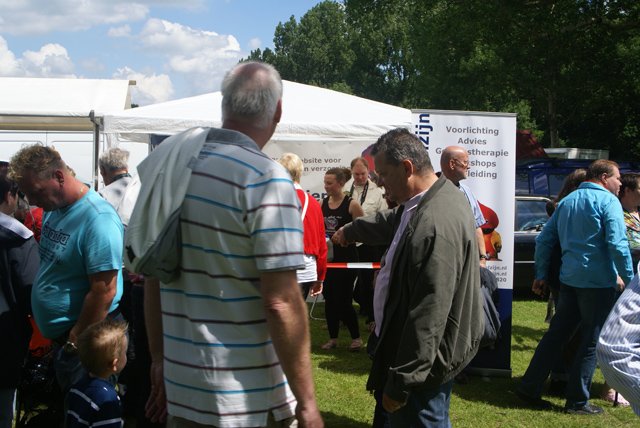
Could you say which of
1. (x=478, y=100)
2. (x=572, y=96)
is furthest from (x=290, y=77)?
(x=572, y=96)

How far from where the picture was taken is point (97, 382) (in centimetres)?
328

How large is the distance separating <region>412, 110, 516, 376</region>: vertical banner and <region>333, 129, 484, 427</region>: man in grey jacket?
10.6 ft

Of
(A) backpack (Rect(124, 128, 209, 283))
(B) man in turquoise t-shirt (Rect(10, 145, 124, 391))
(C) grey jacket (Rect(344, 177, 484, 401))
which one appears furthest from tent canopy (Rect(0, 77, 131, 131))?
(A) backpack (Rect(124, 128, 209, 283))

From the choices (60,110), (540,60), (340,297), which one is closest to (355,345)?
(340,297)

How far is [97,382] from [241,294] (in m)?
1.61

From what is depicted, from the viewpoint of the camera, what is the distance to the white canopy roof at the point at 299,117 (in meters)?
7.87

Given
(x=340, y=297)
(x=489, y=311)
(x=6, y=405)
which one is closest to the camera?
(x=6, y=405)

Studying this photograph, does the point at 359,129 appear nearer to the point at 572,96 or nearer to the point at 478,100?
the point at 572,96

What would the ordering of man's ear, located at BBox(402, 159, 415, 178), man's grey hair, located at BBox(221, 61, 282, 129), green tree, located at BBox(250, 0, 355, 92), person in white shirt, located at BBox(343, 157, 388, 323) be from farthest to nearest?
green tree, located at BBox(250, 0, 355, 92), person in white shirt, located at BBox(343, 157, 388, 323), man's ear, located at BBox(402, 159, 415, 178), man's grey hair, located at BBox(221, 61, 282, 129)

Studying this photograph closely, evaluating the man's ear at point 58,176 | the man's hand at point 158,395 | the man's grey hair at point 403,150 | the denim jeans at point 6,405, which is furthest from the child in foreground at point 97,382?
the man's grey hair at point 403,150

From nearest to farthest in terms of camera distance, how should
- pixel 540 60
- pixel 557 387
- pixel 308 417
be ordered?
pixel 308 417 < pixel 557 387 < pixel 540 60

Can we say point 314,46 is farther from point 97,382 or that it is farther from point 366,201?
point 97,382

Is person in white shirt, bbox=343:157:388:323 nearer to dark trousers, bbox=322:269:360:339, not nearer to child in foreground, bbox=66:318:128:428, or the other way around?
dark trousers, bbox=322:269:360:339

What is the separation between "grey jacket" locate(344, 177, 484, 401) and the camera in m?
2.83
